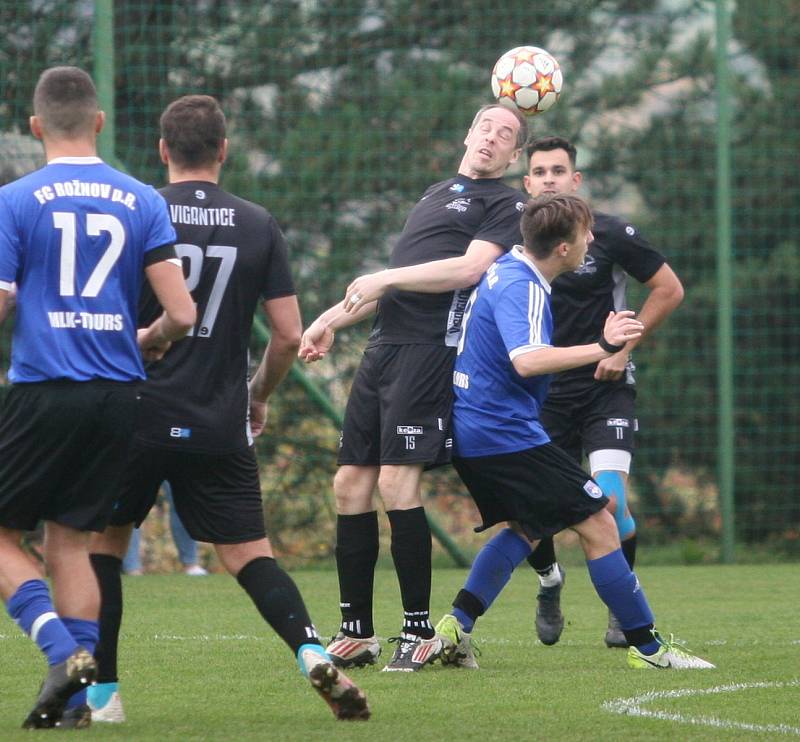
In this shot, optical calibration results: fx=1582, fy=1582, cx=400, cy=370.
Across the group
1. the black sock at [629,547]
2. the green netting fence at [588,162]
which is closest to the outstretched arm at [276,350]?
the black sock at [629,547]

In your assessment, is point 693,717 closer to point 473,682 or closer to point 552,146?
point 473,682

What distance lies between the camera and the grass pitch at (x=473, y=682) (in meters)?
4.37

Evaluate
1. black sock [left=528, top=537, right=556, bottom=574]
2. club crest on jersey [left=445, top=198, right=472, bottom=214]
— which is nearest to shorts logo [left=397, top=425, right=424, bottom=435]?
club crest on jersey [left=445, top=198, right=472, bottom=214]

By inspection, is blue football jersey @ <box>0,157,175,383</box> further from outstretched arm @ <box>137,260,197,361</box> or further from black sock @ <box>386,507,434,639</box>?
black sock @ <box>386,507,434,639</box>

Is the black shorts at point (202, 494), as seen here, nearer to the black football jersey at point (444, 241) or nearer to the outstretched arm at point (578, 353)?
the outstretched arm at point (578, 353)

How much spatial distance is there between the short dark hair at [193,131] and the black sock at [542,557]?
258cm

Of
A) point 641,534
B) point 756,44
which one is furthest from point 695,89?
point 641,534

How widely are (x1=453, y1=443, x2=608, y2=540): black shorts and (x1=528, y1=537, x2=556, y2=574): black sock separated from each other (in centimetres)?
104

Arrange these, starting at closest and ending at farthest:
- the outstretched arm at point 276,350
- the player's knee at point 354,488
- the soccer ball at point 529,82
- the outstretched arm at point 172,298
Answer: the outstretched arm at point 172,298 → the outstretched arm at point 276,350 → the player's knee at point 354,488 → the soccer ball at point 529,82

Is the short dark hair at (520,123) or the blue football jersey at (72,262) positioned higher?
the short dark hair at (520,123)

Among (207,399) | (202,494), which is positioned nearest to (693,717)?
(202,494)

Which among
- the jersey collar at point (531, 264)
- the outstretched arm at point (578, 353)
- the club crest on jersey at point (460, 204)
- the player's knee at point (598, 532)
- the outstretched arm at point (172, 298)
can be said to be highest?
the club crest on jersey at point (460, 204)

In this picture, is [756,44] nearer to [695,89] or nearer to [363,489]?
[695,89]

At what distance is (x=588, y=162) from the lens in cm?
1105
